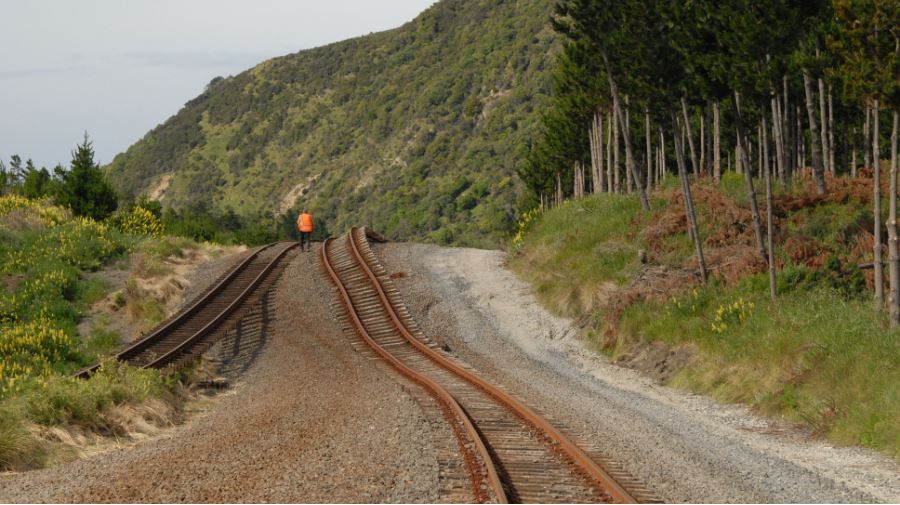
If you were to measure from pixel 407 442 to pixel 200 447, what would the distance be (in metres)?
2.70

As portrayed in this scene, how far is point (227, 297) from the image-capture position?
26828mm

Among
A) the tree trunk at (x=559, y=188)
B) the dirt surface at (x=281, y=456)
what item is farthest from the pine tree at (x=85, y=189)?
the tree trunk at (x=559, y=188)

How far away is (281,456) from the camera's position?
10391 mm

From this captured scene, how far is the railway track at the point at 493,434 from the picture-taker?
29.2 feet

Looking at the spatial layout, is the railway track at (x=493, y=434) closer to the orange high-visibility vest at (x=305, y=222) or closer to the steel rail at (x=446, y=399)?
the steel rail at (x=446, y=399)

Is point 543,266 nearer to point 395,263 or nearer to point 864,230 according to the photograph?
point 395,263

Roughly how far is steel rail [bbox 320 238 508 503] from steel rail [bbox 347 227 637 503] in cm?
79

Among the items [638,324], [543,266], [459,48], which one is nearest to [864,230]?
[638,324]

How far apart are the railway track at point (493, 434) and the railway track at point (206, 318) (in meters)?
3.67

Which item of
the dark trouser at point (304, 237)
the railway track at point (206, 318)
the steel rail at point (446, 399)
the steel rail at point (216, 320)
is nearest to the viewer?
the steel rail at point (446, 399)

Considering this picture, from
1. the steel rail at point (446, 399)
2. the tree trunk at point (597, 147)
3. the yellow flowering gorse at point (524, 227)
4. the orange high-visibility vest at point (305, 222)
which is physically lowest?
the steel rail at point (446, 399)

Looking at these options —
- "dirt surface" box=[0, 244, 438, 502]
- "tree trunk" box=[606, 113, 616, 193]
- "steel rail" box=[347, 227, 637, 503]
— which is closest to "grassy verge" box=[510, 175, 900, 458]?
"steel rail" box=[347, 227, 637, 503]

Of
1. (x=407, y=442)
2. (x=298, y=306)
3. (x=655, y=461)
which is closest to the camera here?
(x=655, y=461)

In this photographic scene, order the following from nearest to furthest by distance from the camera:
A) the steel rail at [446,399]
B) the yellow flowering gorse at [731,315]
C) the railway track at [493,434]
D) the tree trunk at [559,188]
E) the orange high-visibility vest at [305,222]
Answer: the railway track at [493,434], the steel rail at [446,399], the yellow flowering gorse at [731,315], the orange high-visibility vest at [305,222], the tree trunk at [559,188]
